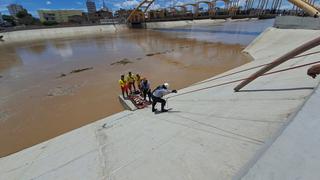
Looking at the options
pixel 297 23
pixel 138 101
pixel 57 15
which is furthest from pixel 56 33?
pixel 57 15

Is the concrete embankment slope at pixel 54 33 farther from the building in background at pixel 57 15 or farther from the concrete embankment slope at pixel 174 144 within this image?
the concrete embankment slope at pixel 174 144

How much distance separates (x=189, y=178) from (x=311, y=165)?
78.7 inches

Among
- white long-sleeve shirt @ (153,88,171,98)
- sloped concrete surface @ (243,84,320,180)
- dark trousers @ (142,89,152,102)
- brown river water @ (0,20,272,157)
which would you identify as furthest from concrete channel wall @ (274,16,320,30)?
sloped concrete surface @ (243,84,320,180)

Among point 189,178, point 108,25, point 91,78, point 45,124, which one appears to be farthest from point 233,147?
point 108,25

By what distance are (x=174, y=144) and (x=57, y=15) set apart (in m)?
132

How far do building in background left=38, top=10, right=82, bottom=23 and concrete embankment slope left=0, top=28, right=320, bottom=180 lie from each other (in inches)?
4826

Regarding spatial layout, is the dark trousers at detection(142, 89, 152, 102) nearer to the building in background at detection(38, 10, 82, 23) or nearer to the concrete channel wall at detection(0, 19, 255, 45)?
the concrete channel wall at detection(0, 19, 255, 45)

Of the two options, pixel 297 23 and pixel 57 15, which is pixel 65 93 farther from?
pixel 57 15

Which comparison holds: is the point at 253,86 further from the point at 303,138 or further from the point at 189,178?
the point at 303,138

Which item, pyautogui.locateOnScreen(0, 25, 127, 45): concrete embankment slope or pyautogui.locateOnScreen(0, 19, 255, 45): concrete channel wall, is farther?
pyautogui.locateOnScreen(0, 25, 127, 45): concrete embankment slope

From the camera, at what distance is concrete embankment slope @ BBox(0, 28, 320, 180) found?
10.1ft

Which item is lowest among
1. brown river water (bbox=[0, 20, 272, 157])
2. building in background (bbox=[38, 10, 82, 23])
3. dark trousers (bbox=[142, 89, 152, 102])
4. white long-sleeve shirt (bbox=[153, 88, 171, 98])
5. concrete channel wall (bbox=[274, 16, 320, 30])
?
brown river water (bbox=[0, 20, 272, 157])

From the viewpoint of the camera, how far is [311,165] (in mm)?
1124

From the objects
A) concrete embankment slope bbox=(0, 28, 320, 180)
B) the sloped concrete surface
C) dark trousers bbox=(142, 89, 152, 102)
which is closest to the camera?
the sloped concrete surface
